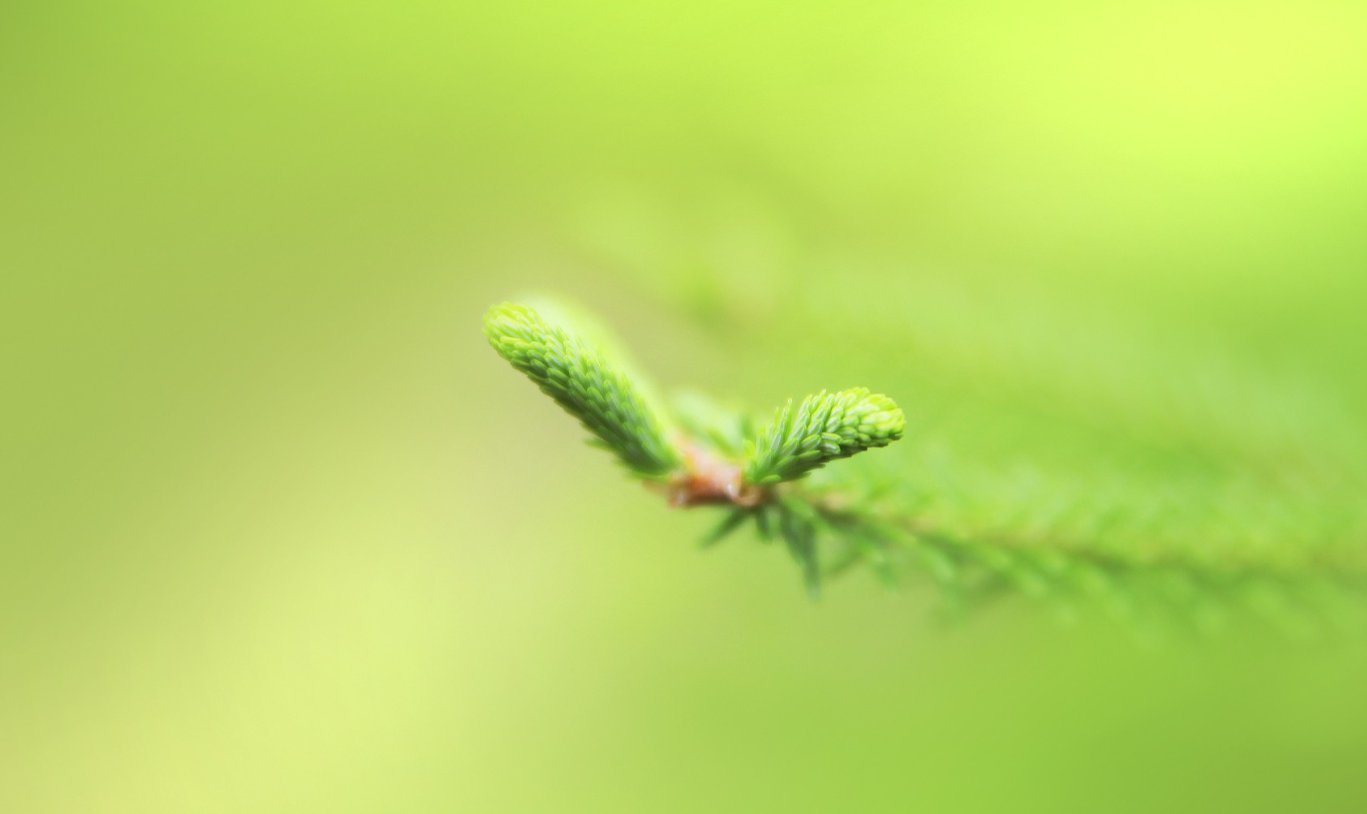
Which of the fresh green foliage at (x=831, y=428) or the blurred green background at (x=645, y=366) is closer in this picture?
the fresh green foliage at (x=831, y=428)

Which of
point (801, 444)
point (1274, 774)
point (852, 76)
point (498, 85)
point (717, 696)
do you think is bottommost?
point (801, 444)

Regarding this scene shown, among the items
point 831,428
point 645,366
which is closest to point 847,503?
point 831,428

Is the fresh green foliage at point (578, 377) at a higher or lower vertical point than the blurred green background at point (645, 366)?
lower

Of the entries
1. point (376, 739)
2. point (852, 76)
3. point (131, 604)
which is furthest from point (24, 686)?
point (852, 76)

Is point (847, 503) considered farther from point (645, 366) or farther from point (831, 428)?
point (645, 366)

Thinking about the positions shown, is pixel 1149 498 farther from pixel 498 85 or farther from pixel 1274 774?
pixel 498 85

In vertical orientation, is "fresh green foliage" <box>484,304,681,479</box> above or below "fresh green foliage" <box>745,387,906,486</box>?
below
